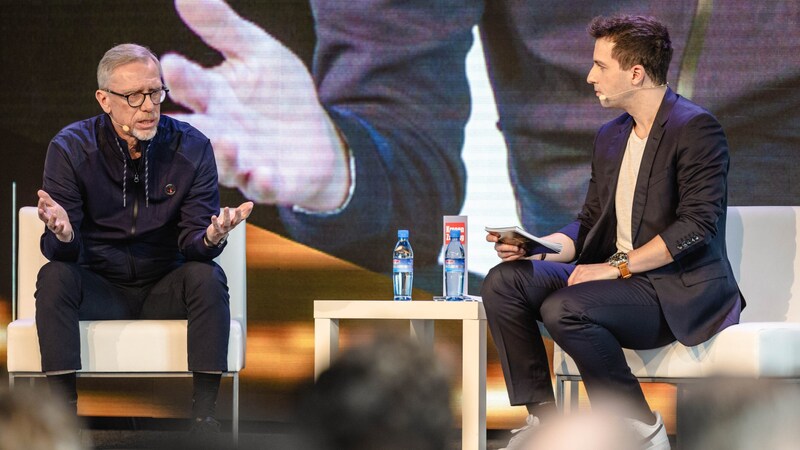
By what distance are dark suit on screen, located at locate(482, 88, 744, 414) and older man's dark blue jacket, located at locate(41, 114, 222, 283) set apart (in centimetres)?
105

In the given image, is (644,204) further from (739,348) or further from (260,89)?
(260,89)

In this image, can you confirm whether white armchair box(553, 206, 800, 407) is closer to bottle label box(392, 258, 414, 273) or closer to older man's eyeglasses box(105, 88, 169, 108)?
bottle label box(392, 258, 414, 273)

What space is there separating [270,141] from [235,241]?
655mm

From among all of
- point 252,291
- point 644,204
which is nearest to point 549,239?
point 644,204

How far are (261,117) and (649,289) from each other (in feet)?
5.98

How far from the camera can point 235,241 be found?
3242mm

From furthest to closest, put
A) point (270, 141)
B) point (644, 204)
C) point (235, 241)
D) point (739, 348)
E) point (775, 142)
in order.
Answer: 1. point (270, 141)
2. point (775, 142)
3. point (235, 241)
4. point (644, 204)
5. point (739, 348)

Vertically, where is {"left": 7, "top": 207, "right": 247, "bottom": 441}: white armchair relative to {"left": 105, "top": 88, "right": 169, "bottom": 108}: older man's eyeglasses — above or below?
below

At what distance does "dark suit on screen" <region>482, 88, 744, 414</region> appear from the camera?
2.49m

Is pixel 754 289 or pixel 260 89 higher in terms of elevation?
pixel 260 89

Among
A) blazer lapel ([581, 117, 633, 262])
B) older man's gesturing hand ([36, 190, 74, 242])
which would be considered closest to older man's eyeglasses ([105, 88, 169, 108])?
older man's gesturing hand ([36, 190, 74, 242])

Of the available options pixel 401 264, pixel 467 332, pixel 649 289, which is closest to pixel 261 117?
pixel 401 264

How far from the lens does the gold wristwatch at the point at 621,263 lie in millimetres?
2602

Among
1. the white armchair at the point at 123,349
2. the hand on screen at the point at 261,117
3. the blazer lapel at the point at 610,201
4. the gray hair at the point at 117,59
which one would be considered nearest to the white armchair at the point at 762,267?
the blazer lapel at the point at 610,201
